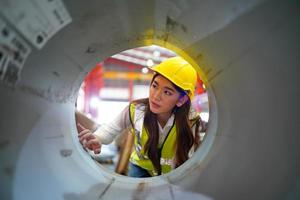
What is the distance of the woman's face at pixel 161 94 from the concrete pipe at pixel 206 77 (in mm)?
590

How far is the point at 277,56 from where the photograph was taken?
0.50 metres

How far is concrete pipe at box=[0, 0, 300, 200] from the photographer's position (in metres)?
0.47

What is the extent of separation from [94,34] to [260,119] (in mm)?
357

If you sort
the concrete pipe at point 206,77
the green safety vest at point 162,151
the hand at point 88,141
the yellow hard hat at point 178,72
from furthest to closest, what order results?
the green safety vest at point 162,151 → the yellow hard hat at point 178,72 → the hand at point 88,141 → the concrete pipe at point 206,77

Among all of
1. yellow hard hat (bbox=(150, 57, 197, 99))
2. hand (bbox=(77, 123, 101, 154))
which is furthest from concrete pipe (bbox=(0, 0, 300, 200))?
yellow hard hat (bbox=(150, 57, 197, 99))

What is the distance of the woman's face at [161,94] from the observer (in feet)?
4.20

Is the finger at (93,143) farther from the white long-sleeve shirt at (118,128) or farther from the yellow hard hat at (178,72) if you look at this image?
the yellow hard hat at (178,72)

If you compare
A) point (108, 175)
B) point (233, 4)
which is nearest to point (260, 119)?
point (233, 4)

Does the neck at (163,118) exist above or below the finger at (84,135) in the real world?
above

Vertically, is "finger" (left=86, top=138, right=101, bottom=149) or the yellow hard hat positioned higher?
the yellow hard hat

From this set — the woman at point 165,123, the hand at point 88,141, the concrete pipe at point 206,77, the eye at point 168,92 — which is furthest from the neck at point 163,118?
the concrete pipe at point 206,77

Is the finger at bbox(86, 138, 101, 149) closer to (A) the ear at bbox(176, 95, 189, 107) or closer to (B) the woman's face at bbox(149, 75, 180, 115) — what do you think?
(B) the woman's face at bbox(149, 75, 180, 115)

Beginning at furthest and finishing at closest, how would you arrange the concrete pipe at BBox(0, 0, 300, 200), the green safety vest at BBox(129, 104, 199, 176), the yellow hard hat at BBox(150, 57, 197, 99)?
the green safety vest at BBox(129, 104, 199, 176)
the yellow hard hat at BBox(150, 57, 197, 99)
the concrete pipe at BBox(0, 0, 300, 200)

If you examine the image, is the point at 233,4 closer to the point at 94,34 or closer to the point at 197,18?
the point at 197,18
